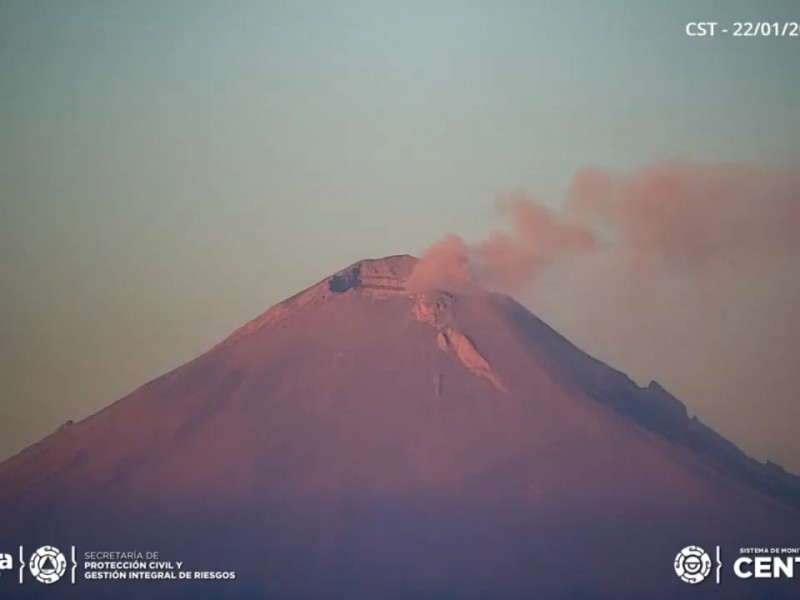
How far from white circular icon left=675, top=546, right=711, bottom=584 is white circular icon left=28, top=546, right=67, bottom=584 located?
319cm

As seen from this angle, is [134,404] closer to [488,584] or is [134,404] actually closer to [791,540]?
[488,584]

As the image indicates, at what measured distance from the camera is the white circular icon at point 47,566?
854cm

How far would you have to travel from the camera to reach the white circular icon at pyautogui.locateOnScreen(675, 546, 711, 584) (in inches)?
336

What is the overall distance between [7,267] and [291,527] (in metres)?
2.05

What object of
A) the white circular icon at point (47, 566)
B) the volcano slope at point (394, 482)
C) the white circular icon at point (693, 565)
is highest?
the volcano slope at point (394, 482)

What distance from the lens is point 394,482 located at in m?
8.90

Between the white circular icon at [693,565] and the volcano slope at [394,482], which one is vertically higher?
the volcano slope at [394,482]

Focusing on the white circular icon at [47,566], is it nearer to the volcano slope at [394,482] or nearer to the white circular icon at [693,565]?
the volcano slope at [394,482]

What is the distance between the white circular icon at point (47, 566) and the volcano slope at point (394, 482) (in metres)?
0.06

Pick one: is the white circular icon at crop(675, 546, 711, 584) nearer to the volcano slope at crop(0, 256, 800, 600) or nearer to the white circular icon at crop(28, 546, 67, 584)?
the volcano slope at crop(0, 256, 800, 600)

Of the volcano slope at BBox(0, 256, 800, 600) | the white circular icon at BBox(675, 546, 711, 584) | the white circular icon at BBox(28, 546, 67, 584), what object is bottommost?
the white circular icon at BBox(675, 546, 711, 584)

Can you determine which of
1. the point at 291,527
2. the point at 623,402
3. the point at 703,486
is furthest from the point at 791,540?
the point at 291,527

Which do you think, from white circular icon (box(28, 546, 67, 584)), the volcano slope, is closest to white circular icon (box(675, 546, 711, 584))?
the volcano slope

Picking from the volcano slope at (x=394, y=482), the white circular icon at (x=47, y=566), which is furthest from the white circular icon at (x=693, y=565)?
the white circular icon at (x=47, y=566)
